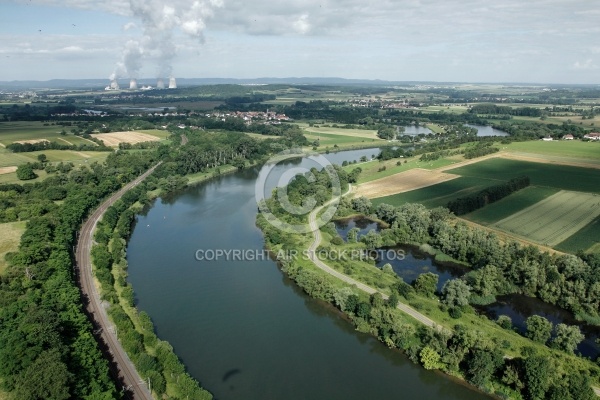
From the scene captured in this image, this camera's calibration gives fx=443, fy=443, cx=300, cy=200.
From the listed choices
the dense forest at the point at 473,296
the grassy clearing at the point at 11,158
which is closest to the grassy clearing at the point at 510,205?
the dense forest at the point at 473,296

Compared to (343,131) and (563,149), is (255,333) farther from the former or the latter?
(343,131)

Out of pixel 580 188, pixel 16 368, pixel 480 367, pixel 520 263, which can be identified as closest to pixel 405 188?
pixel 580 188

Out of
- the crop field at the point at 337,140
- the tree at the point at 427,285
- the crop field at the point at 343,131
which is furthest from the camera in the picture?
Result: the crop field at the point at 343,131

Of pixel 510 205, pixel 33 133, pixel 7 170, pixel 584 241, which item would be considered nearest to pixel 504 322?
pixel 584 241

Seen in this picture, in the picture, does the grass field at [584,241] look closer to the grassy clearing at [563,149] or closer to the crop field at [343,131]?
the grassy clearing at [563,149]

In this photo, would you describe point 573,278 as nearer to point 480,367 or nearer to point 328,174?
point 480,367

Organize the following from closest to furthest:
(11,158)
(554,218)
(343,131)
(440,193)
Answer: (554,218) < (440,193) < (11,158) < (343,131)

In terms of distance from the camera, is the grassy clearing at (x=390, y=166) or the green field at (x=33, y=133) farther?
the green field at (x=33, y=133)
